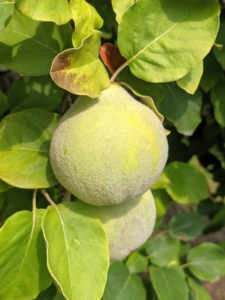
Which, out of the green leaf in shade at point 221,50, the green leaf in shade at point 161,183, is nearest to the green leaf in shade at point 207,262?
the green leaf in shade at point 161,183

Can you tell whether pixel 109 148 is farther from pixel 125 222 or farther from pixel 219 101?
pixel 219 101

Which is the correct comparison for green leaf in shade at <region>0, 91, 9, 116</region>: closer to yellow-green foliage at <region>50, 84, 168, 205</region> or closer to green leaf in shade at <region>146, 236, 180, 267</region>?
yellow-green foliage at <region>50, 84, 168, 205</region>

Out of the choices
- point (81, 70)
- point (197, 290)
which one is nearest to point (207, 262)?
point (197, 290)

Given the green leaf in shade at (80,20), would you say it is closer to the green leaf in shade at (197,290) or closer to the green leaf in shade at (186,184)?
the green leaf in shade at (186,184)

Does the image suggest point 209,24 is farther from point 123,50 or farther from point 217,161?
point 217,161

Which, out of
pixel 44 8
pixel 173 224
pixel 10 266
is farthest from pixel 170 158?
pixel 44 8
